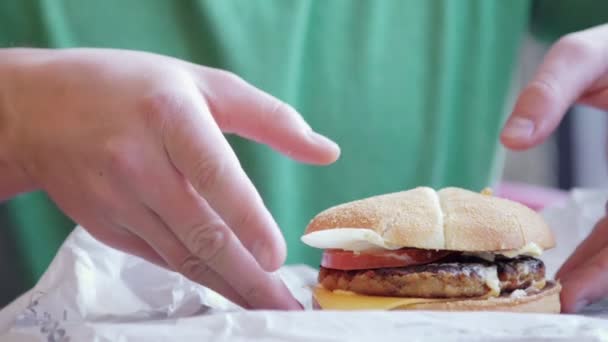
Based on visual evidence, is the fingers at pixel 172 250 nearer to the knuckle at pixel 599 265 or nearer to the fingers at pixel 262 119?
the fingers at pixel 262 119

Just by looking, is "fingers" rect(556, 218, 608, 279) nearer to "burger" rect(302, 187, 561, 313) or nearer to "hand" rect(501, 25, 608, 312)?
"hand" rect(501, 25, 608, 312)

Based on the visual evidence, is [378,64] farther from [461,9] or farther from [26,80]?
[26,80]

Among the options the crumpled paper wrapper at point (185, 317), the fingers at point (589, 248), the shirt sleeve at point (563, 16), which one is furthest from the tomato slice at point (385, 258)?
the shirt sleeve at point (563, 16)

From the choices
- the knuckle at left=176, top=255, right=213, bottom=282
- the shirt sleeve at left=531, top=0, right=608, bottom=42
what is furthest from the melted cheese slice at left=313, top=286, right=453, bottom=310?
the shirt sleeve at left=531, top=0, right=608, bottom=42

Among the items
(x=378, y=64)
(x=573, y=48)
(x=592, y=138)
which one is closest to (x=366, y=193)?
(x=378, y=64)

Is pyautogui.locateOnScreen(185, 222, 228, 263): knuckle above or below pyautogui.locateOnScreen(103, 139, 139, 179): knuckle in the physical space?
below

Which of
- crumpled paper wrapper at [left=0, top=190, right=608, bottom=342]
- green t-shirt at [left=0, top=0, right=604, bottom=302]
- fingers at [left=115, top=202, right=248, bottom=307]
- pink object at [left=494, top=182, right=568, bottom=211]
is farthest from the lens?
pink object at [left=494, top=182, right=568, bottom=211]
